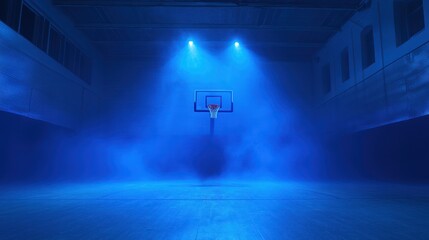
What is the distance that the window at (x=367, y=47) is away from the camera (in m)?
9.30

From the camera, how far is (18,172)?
28.7 ft

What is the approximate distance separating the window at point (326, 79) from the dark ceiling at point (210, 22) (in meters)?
1.02

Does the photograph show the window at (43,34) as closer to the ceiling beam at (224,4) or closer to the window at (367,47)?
the ceiling beam at (224,4)

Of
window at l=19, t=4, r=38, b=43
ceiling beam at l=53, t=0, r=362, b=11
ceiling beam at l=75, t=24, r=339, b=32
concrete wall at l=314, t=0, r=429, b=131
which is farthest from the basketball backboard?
window at l=19, t=4, r=38, b=43

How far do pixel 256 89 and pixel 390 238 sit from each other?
12542 millimetres

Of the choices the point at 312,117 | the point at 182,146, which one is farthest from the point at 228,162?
the point at 312,117

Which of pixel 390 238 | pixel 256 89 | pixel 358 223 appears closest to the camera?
pixel 390 238

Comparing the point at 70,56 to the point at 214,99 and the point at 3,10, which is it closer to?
the point at 3,10

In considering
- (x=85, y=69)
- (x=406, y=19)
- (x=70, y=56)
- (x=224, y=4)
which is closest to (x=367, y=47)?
(x=406, y=19)

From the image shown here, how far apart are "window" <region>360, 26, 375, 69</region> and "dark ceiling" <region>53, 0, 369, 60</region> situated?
858 millimetres

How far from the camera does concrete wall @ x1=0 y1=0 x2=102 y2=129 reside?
718 centimetres

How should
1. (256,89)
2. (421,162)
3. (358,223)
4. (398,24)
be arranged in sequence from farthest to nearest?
(256,89)
(421,162)
(398,24)
(358,223)

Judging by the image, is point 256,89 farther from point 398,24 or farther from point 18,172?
point 18,172

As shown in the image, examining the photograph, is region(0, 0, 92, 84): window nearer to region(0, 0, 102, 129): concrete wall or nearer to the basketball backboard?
region(0, 0, 102, 129): concrete wall
